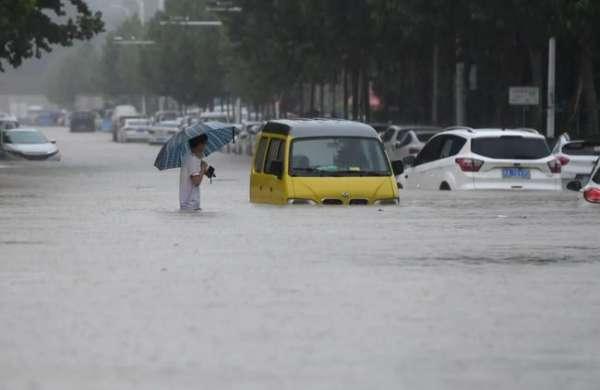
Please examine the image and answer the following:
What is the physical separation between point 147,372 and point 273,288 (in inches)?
189

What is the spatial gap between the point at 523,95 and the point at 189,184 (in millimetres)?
24108

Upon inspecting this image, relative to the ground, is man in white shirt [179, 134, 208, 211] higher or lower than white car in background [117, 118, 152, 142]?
higher

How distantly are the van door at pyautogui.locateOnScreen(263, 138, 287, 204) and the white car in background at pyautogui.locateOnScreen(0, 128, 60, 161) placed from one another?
138 ft

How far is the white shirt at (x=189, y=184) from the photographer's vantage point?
1081 inches

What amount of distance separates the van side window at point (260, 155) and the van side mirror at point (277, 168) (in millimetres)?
898

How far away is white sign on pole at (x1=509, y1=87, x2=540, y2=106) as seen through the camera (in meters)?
50.4

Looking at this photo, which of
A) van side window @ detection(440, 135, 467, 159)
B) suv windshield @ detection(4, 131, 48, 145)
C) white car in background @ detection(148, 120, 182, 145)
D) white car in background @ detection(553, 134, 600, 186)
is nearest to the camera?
van side window @ detection(440, 135, 467, 159)

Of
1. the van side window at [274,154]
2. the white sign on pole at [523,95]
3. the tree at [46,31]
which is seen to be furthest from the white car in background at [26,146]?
the van side window at [274,154]

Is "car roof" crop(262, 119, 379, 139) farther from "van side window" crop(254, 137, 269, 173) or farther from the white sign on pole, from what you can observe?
the white sign on pole

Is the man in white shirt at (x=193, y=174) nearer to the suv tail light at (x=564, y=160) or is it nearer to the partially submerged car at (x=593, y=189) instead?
the partially submerged car at (x=593, y=189)

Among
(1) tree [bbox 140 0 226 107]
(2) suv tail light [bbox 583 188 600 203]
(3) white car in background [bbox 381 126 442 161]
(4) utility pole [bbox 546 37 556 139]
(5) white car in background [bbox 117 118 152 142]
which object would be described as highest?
(2) suv tail light [bbox 583 188 600 203]

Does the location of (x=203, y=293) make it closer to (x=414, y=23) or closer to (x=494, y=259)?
(x=494, y=259)

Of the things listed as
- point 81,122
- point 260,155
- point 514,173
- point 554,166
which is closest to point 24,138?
point 514,173

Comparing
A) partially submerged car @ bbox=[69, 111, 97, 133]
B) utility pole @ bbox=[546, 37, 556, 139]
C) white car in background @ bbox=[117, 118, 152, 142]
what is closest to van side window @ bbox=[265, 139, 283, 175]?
utility pole @ bbox=[546, 37, 556, 139]
